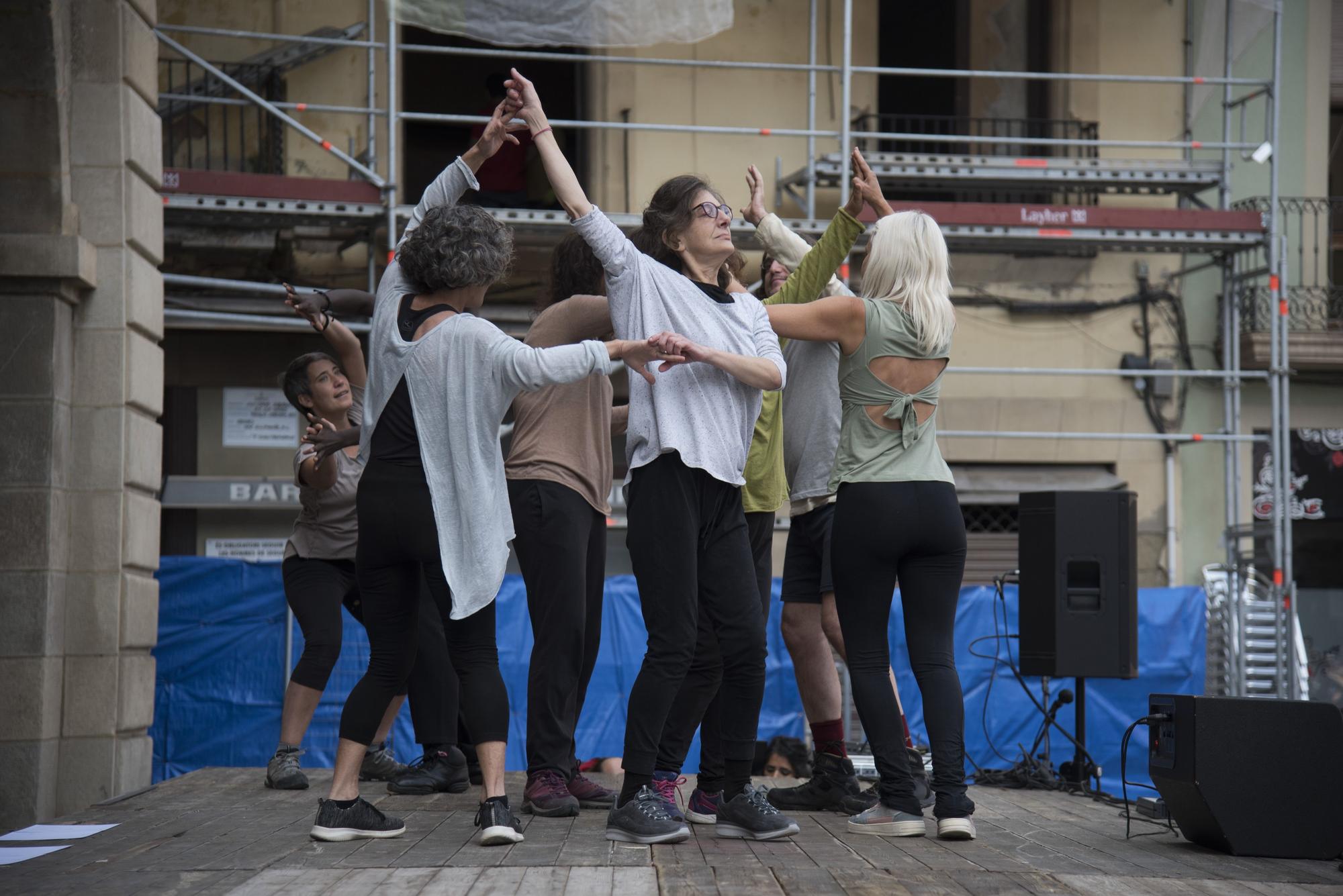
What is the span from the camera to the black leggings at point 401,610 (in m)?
4.09

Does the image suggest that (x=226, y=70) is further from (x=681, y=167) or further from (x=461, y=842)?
(x=461, y=842)

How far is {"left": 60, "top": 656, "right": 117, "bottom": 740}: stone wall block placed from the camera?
614 centimetres

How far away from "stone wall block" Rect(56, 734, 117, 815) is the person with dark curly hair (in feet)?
7.82

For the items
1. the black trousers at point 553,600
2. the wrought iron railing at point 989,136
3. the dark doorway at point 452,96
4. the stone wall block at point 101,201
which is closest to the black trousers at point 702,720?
the black trousers at point 553,600

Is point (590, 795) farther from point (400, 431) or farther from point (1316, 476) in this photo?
point (1316, 476)

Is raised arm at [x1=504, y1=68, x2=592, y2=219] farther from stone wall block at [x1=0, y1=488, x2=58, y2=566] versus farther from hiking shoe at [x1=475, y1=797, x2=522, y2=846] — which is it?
stone wall block at [x1=0, y1=488, x2=58, y2=566]

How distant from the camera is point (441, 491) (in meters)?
4.08

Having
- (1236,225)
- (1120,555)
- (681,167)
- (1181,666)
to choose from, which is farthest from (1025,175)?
(1120,555)

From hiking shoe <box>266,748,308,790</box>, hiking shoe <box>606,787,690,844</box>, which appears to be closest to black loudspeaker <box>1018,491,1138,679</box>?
hiking shoe <box>606,787,690,844</box>

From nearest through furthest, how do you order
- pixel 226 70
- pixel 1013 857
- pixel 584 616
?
pixel 1013 857, pixel 584 616, pixel 226 70

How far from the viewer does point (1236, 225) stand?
11.7 meters

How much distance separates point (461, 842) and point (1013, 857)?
156 centimetres

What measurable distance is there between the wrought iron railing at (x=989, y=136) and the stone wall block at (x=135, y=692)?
7908mm

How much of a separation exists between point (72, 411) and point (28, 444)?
0.25 m
